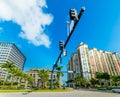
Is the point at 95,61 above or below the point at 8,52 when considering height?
below

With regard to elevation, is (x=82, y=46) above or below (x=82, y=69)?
above

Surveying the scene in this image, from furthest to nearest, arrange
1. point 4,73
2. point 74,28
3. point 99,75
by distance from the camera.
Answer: point 4,73 < point 99,75 < point 74,28

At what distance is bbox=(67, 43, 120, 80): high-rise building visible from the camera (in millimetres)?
137438

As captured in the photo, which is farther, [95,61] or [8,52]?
[95,61]

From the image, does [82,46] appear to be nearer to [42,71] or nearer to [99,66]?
[99,66]

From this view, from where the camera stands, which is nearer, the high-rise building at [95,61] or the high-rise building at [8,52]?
the high-rise building at [8,52]

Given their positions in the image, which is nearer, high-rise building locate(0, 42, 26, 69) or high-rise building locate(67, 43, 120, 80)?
high-rise building locate(0, 42, 26, 69)

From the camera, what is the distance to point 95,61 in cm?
14475

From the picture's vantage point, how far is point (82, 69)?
138m

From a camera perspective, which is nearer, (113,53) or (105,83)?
(105,83)

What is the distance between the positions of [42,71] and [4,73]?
A: 7908 centimetres

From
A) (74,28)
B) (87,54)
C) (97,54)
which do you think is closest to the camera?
(74,28)

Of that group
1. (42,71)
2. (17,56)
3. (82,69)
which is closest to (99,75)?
(42,71)

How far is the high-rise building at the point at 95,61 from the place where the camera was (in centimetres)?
13744
